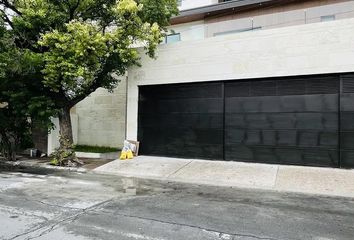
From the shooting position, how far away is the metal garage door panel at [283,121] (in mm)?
10992

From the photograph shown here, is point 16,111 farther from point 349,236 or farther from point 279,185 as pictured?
point 349,236

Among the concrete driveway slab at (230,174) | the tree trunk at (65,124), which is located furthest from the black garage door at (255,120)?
the tree trunk at (65,124)

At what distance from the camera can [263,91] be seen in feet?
39.4

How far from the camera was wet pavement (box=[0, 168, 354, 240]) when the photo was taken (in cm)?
514

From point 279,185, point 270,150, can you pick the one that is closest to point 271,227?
point 279,185

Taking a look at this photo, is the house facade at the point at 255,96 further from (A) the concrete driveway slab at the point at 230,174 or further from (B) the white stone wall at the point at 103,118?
(B) the white stone wall at the point at 103,118

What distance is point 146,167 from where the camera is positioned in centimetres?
1180

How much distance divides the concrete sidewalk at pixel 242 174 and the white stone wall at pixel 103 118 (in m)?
3.62

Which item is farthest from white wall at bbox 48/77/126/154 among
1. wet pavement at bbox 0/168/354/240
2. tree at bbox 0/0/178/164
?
wet pavement at bbox 0/168/354/240

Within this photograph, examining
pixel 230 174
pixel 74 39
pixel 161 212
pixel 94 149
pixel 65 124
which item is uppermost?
pixel 74 39

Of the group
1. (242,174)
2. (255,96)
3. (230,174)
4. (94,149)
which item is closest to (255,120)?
(255,96)

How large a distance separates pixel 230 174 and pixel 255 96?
3378 millimetres

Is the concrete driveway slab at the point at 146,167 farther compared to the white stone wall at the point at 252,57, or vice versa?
the concrete driveway slab at the point at 146,167

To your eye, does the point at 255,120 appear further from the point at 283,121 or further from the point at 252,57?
the point at 252,57
